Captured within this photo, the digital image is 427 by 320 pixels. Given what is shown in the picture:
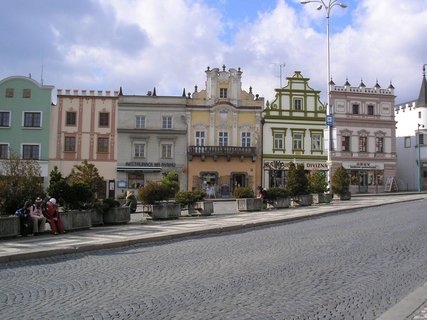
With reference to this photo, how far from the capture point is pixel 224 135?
162 feet

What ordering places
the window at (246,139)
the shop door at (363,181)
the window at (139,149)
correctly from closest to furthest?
1. the window at (139,149)
2. the window at (246,139)
3. the shop door at (363,181)

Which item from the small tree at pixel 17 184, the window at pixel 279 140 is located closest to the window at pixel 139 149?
the window at pixel 279 140

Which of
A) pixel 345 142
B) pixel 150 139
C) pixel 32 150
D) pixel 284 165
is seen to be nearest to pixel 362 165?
pixel 345 142

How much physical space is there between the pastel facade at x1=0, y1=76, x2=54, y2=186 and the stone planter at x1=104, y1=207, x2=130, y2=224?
1235 inches

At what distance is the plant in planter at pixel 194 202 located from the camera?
2195 centimetres

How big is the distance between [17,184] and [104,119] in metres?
33.8

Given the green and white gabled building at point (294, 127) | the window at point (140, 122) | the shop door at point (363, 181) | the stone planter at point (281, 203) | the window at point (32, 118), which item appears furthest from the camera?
the shop door at point (363, 181)

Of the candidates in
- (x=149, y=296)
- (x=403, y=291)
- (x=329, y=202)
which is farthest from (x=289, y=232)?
(x=329, y=202)

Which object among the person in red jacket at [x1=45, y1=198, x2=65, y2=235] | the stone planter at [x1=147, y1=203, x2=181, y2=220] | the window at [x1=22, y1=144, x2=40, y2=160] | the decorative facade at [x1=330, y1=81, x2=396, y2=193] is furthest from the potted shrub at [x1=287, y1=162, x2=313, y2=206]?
the window at [x1=22, y1=144, x2=40, y2=160]

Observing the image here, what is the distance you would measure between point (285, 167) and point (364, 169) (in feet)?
34.9

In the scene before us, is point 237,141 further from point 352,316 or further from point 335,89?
point 352,316

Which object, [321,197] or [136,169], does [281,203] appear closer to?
[321,197]

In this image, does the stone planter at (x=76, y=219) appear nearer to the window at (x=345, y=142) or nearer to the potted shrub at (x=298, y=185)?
the potted shrub at (x=298, y=185)

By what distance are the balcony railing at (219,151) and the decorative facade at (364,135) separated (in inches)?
439
